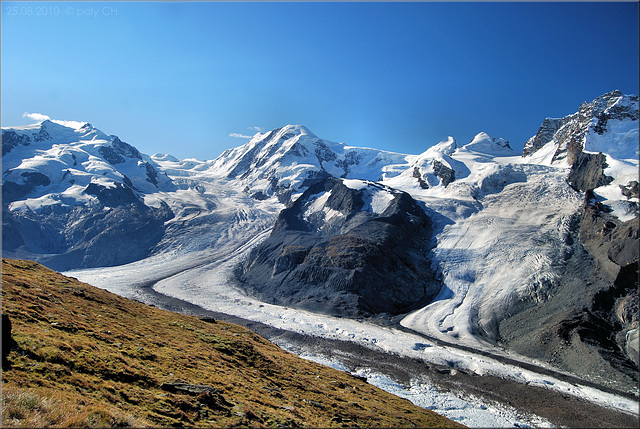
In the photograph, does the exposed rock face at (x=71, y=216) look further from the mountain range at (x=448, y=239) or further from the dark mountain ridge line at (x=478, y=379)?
the dark mountain ridge line at (x=478, y=379)

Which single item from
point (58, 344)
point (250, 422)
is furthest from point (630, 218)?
point (58, 344)

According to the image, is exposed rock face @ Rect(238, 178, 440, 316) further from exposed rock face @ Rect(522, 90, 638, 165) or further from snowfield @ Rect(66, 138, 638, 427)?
exposed rock face @ Rect(522, 90, 638, 165)

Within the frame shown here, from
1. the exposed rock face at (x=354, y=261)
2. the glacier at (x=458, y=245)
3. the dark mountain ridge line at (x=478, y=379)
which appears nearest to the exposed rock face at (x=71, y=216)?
the glacier at (x=458, y=245)

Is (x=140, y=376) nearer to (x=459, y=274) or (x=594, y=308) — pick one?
(x=594, y=308)

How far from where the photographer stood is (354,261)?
3676 inches

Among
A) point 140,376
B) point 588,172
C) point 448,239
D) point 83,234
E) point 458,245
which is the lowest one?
point 83,234

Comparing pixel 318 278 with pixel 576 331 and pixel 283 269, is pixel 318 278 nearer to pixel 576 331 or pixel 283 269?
pixel 283 269

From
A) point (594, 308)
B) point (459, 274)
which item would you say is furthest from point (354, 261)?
point (594, 308)

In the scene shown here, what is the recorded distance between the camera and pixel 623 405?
4497 cm

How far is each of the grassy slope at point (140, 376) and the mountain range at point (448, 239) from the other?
49.0 meters

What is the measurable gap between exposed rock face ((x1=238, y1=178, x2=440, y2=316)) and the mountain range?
49 centimetres

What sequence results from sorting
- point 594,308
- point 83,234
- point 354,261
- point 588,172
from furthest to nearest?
point 83,234
point 588,172
point 354,261
point 594,308

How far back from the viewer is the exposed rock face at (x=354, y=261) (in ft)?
284

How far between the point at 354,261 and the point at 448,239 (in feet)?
118
